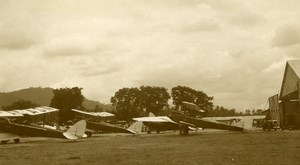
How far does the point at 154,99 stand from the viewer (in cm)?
10756

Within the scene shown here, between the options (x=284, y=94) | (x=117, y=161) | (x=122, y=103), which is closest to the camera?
(x=117, y=161)

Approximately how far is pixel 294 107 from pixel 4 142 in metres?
41.5

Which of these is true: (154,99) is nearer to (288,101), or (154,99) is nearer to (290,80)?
(288,101)

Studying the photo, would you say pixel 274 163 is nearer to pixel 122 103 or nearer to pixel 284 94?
pixel 284 94

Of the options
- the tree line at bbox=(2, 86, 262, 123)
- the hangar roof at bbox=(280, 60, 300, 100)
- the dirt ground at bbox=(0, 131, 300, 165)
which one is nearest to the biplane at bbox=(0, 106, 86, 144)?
the dirt ground at bbox=(0, 131, 300, 165)

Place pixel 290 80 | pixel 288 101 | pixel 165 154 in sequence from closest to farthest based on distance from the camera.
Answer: pixel 165 154 → pixel 290 80 → pixel 288 101

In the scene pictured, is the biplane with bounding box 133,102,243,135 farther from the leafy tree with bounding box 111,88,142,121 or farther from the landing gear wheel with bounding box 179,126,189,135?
the leafy tree with bounding box 111,88,142,121

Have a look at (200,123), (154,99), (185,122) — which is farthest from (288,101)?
(154,99)

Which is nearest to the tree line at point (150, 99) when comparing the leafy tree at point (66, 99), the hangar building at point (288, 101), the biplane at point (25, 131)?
the leafy tree at point (66, 99)

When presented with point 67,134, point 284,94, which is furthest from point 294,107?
point 67,134

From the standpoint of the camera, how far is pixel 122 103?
107 metres

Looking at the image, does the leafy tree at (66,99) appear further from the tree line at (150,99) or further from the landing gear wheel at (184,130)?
the landing gear wheel at (184,130)

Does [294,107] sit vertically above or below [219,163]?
above

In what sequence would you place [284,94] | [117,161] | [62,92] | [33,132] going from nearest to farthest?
[117,161] → [33,132] → [284,94] → [62,92]
